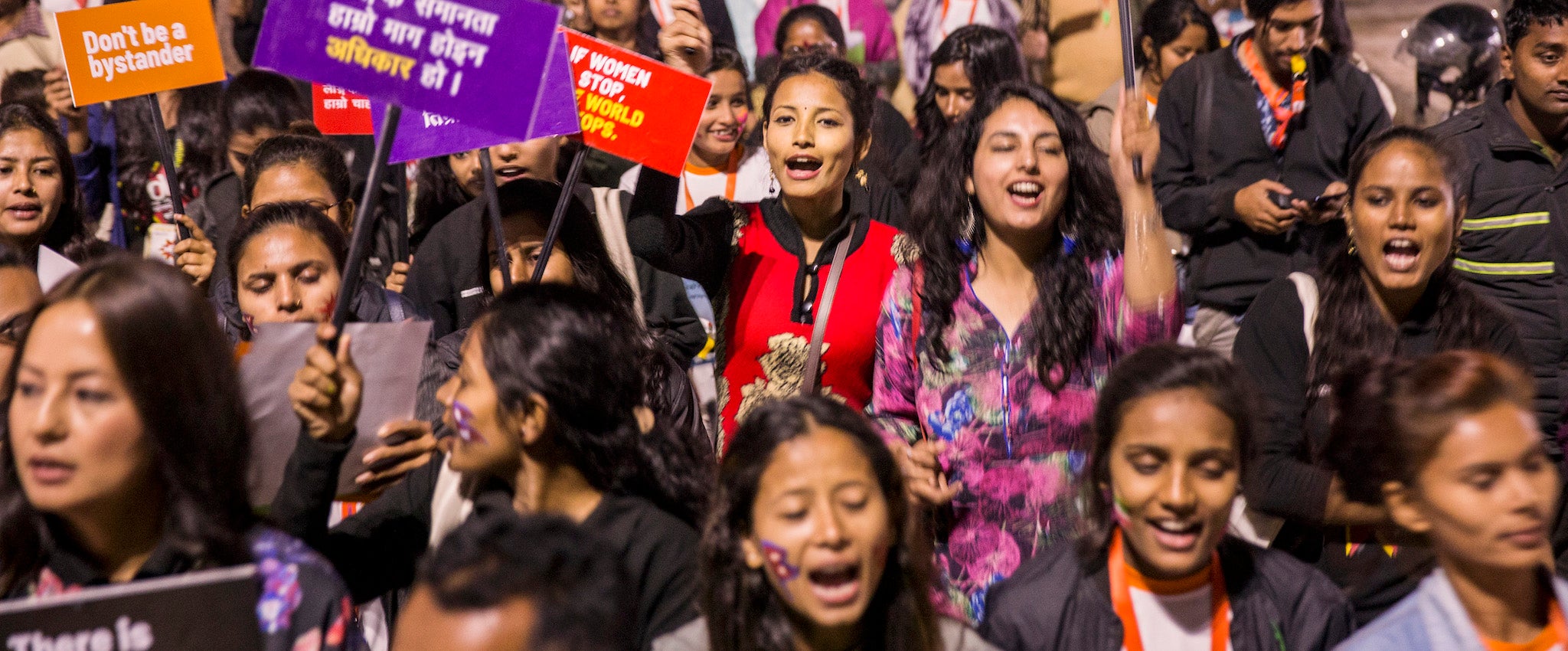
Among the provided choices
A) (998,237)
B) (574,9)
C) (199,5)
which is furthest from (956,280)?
(574,9)

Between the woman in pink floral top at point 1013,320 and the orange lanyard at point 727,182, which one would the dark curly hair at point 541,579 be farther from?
the orange lanyard at point 727,182

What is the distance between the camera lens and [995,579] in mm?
3314

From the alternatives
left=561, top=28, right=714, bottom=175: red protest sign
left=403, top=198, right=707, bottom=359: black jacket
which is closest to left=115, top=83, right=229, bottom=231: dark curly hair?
left=403, top=198, right=707, bottom=359: black jacket

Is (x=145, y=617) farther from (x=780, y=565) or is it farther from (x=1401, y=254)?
(x=1401, y=254)

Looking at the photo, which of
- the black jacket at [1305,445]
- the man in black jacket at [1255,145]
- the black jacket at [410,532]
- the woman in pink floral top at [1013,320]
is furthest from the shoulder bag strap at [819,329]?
the man in black jacket at [1255,145]

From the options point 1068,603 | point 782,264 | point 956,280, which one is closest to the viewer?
point 1068,603

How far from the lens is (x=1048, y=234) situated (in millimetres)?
3627

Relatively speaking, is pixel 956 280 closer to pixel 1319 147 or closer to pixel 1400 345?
pixel 1400 345

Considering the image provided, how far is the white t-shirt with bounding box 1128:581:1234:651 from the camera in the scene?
9.15 ft

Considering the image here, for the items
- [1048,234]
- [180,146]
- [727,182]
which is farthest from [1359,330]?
[180,146]

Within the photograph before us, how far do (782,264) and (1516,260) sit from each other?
2534 millimetres

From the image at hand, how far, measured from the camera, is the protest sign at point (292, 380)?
3100 mm

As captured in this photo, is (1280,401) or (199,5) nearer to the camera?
(1280,401)

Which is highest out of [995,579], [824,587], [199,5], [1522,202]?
[199,5]
